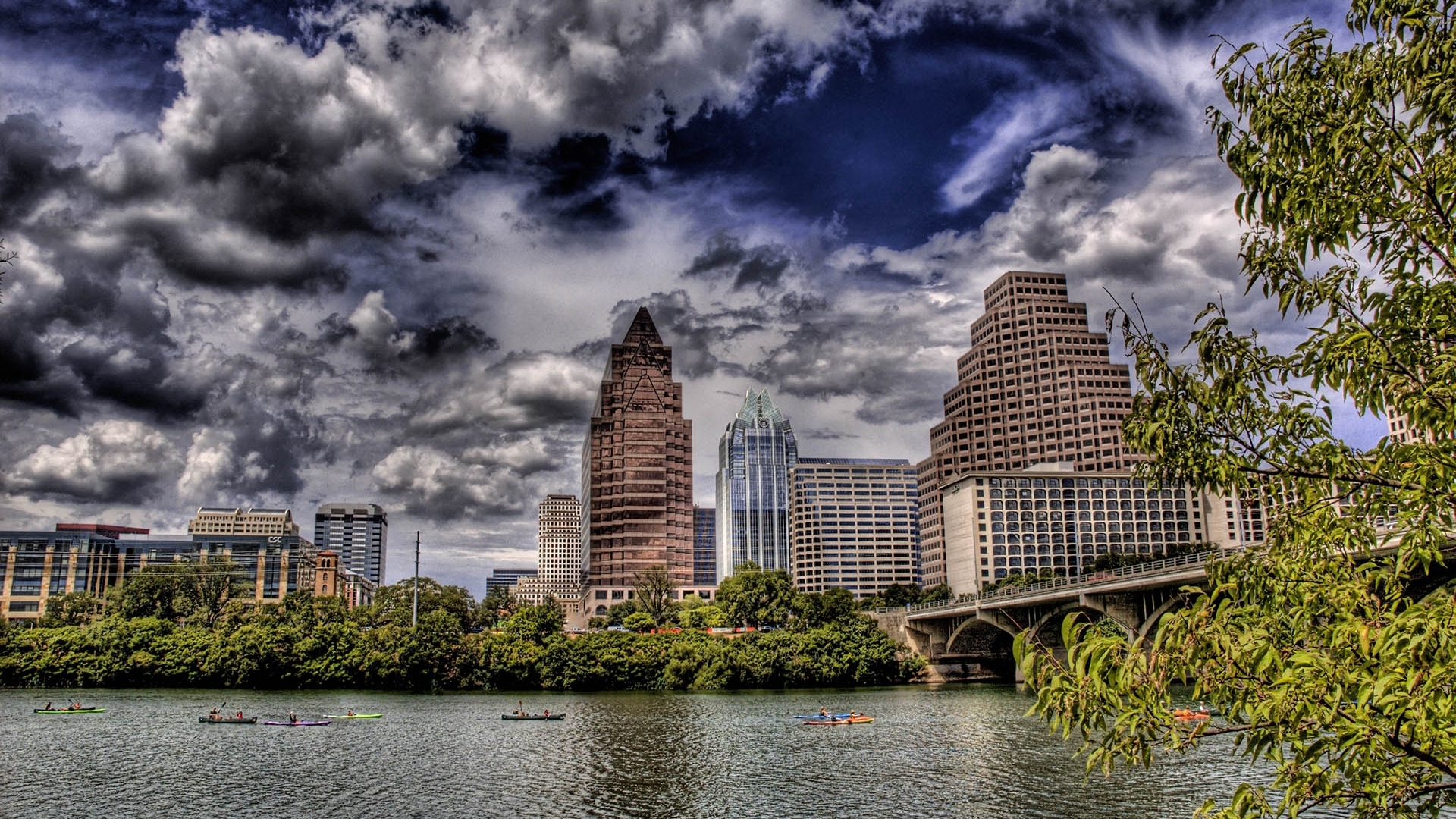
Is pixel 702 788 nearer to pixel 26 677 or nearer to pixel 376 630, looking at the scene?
pixel 376 630

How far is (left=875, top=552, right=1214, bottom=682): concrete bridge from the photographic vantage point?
332 ft

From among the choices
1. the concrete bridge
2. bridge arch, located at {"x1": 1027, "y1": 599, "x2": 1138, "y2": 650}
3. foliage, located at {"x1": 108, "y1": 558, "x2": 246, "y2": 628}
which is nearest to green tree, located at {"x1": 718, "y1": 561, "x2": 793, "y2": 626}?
the concrete bridge

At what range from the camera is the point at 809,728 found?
8500 centimetres

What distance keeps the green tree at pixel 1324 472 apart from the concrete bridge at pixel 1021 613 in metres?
75.3

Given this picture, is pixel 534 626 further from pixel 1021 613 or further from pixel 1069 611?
pixel 1069 611

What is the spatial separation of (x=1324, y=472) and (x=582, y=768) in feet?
194

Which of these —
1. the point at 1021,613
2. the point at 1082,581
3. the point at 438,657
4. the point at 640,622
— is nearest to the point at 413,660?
the point at 438,657

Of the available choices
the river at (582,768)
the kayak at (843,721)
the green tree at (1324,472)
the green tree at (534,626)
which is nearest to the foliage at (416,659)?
the green tree at (534,626)

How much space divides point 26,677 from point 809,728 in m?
122

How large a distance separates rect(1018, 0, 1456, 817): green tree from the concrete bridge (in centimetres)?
7532

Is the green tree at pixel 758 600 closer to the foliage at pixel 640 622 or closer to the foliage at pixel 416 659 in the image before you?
the foliage at pixel 640 622

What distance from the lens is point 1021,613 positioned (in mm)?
137000

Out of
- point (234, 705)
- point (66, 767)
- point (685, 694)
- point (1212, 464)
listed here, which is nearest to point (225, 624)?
point (234, 705)

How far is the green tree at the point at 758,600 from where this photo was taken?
176 meters
